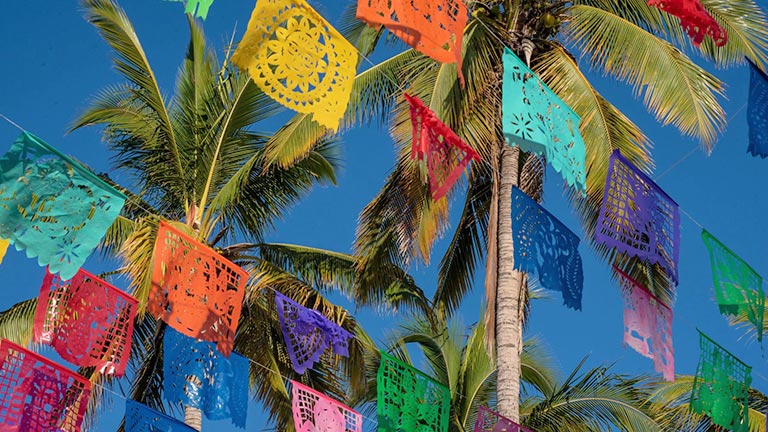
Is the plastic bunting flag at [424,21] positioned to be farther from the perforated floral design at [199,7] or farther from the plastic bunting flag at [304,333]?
the plastic bunting flag at [304,333]

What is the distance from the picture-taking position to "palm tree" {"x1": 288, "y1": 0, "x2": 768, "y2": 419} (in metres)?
13.0

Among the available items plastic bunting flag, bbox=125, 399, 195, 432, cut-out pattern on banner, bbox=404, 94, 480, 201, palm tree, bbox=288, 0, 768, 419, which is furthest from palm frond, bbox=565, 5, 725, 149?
plastic bunting flag, bbox=125, 399, 195, 432

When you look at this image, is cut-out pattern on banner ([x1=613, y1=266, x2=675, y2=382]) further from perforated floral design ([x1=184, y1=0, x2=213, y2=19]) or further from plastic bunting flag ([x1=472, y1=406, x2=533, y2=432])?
perforated floral design ([x1=184, y1=0, x2=213, y2=19])

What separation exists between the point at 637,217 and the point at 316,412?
329 cm

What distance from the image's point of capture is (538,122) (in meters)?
10.3

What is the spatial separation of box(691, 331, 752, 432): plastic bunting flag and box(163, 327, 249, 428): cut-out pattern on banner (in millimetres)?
4175

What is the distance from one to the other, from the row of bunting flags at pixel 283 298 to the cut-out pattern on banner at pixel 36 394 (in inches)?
0.4

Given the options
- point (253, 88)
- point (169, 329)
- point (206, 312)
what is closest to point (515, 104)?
point (206, 312)

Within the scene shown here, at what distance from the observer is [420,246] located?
44.0 feet

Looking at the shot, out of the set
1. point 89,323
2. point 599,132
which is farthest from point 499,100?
point 89,323

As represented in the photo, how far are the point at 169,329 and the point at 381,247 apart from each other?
3.45 meters

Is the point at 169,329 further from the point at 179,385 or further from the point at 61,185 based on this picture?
the point at 61,185

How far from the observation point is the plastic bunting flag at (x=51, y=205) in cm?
812

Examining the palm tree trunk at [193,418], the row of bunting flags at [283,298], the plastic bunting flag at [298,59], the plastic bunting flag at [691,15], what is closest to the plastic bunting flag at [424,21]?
the row of bunting flags at [283,298]
